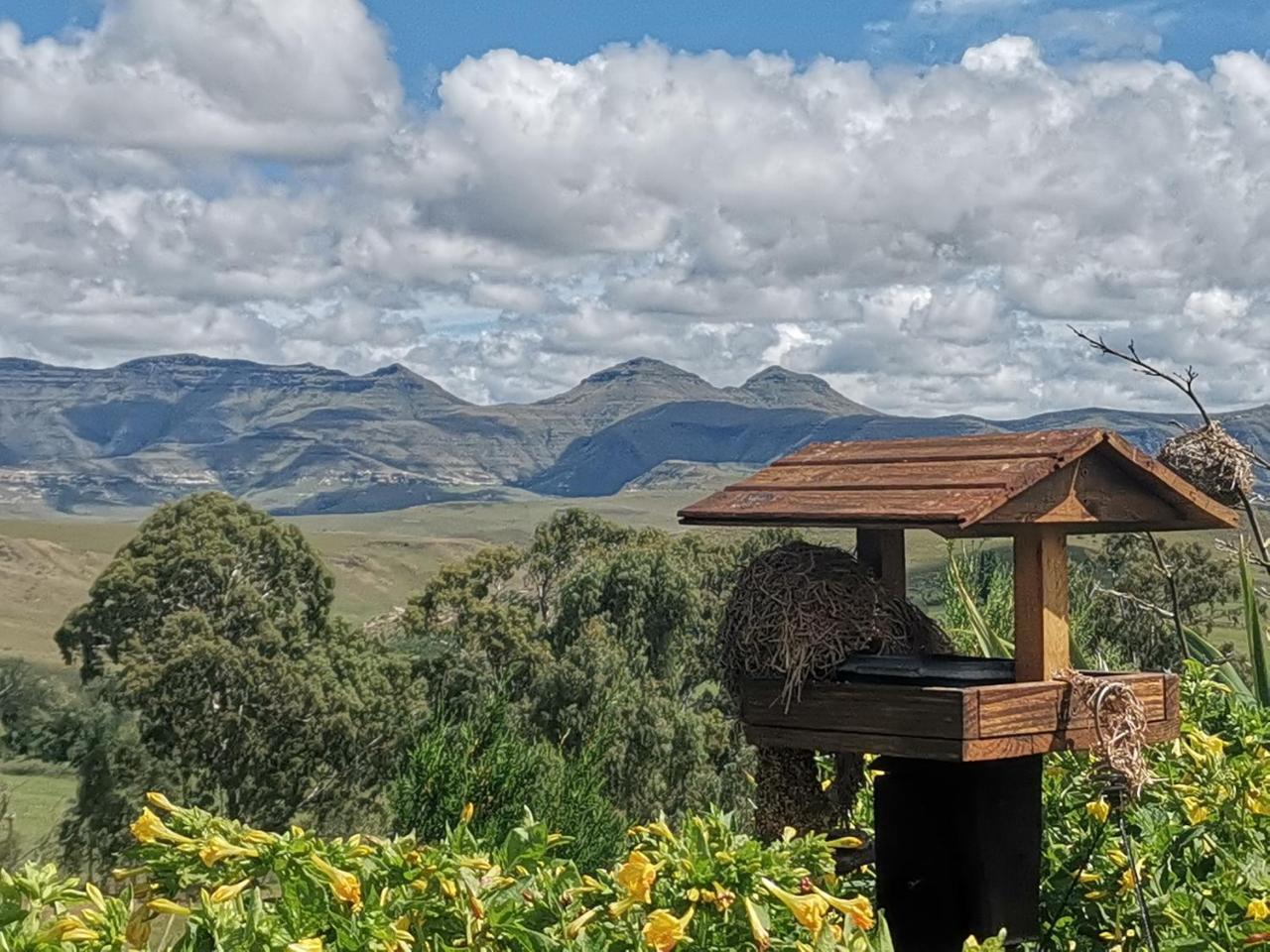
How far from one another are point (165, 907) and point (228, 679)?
3135cm

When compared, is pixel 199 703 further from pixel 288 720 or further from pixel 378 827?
pixel 378 827

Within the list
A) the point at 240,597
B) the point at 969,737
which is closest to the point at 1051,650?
the point at 969,737

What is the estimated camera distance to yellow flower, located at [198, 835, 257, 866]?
2.83 metres

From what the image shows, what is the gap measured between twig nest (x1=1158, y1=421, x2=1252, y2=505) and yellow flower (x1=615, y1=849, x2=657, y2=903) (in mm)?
3372

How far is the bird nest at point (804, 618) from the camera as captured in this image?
421cm

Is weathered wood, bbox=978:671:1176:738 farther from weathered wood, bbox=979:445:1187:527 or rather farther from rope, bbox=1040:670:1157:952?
weathered wood, bbox=979:445:1187:527

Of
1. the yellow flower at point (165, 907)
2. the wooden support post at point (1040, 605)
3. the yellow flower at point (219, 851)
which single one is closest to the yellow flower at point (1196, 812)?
the wooden support post at point (1040, 605)

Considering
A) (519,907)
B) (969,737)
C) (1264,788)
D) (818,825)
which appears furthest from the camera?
(818,825)

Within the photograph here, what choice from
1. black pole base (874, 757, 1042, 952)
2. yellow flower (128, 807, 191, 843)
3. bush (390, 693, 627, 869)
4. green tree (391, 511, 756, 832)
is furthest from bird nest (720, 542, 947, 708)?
green tree (391, 511, 756, 832)

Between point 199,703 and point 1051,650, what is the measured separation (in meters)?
30.6

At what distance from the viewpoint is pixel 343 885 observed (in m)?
2.74

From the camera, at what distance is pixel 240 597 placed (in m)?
34.9

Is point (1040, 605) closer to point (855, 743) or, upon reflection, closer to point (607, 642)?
point (855, 743)

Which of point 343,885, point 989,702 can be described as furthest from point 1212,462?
point 343,885
